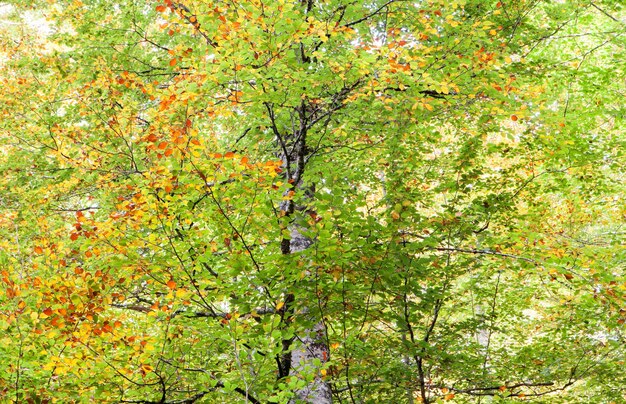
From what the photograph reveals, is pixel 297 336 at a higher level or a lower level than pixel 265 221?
lower

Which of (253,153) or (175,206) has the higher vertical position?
(253,153)

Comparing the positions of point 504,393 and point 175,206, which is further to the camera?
point 504,393

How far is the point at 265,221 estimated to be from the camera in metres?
4.44

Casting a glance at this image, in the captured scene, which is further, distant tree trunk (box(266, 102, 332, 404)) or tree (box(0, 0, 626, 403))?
distant tree trunk (box(266, 102, 332, 404))

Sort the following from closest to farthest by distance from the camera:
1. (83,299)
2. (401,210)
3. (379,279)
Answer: (83,299), (379,279), (401,210)

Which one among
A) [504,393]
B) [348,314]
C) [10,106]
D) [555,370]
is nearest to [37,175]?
[10,106]

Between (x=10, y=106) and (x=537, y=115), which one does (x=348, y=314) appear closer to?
(x=537, y=115)

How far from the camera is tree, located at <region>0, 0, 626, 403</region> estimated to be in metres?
3.94

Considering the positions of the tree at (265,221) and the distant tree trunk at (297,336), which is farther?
the distant tree trunk at (297,336)

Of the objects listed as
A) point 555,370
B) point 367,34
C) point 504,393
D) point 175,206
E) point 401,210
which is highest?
point 367,34

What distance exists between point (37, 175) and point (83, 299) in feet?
11.5

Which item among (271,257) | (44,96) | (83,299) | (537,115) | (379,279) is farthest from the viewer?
(44,96)

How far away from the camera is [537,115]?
5.46 meters

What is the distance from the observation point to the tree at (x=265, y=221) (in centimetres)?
394
